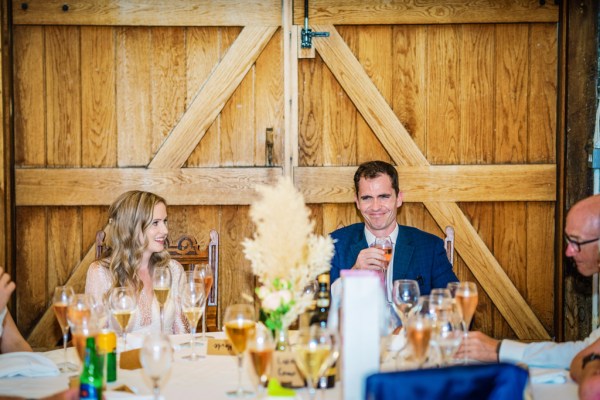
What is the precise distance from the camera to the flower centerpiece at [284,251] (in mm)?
1764

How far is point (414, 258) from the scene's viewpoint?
131 inches

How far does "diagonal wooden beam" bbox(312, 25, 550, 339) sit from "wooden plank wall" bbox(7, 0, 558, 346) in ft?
0.19

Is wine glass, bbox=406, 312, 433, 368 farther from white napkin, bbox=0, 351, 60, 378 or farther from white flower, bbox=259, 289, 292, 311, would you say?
white napkin, bbox=0, 351, 60, 378

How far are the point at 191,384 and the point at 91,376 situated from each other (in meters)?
0.37

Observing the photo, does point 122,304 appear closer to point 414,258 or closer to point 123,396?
point 123,396

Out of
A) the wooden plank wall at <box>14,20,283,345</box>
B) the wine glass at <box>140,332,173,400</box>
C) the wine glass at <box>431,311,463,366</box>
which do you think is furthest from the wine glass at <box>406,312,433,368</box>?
the wooden plank wall at <box>14,20,283,345</box>

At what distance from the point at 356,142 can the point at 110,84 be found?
1539mm

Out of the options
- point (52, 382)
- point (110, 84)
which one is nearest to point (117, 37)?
point (110, 84)

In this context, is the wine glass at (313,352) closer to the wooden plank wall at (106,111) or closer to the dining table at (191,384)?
the dining table at (191,384)

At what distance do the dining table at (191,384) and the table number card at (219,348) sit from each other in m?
0.09

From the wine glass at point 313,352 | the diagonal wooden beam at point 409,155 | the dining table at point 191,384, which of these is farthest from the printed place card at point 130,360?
the diagonal wooden beam at point 409,155

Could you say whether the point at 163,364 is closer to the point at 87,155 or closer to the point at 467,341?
the point at 467,341

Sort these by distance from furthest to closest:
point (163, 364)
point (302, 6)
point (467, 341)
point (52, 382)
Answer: point (302, 6) → point (467, 341) → point (52, 382) → point (163, 364)

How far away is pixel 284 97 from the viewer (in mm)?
4285
